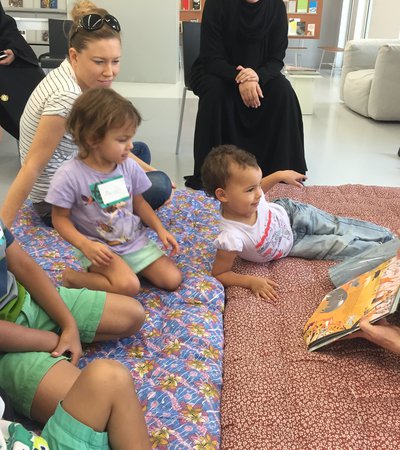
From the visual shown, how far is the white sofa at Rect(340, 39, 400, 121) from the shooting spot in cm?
414

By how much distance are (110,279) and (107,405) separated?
0.63 meters

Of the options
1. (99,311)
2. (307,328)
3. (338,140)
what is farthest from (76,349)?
(338,140)

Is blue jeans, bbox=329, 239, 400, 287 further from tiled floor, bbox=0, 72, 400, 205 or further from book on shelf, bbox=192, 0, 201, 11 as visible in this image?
book on shelf, bbox=192, 0, 201, 11

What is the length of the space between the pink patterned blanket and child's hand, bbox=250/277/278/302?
3 cm

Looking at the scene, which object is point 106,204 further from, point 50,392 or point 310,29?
point 310,29

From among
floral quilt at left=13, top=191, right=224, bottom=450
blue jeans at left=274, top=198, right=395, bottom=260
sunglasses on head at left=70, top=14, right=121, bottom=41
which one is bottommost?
floral quilt at left=13, top=191, right=224, bottom=450

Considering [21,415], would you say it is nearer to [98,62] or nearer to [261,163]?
[98,62]

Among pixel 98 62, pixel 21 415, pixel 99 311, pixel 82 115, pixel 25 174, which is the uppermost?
pixel 98 62

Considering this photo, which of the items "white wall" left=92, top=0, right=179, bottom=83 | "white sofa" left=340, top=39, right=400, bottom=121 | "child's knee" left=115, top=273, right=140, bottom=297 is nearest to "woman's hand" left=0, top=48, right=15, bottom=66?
"child's knee" left=115, top=273, right=140, bottom=297

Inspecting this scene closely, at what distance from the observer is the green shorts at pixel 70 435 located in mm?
819

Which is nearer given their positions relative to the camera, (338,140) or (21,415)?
(21,415)

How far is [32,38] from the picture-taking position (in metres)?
5.35

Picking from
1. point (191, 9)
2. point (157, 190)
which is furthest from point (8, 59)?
point (191, 9)

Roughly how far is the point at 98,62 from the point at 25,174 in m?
0.44
